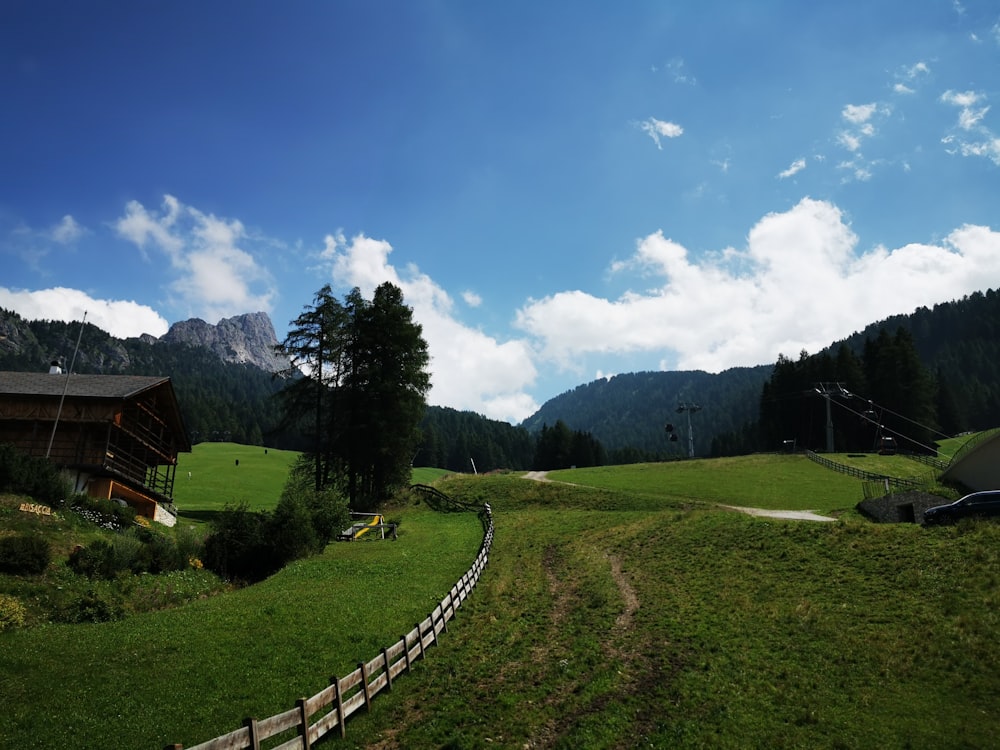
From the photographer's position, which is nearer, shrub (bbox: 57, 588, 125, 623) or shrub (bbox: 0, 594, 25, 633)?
shrub (bbox: 0, 594, 25, 633)

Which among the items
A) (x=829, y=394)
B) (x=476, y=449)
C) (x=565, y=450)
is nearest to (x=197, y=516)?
(x=829, y=394)

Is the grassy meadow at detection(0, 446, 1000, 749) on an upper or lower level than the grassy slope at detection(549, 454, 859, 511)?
lower

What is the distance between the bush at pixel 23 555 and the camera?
20.4m

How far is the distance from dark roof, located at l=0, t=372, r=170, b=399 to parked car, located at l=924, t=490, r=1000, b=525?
4678 cm

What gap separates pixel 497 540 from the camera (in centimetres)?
3641

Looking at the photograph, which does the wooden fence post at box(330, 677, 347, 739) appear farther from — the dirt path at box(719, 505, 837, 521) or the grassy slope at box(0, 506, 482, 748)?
the dirt path at box(719, 505, 837, 521)

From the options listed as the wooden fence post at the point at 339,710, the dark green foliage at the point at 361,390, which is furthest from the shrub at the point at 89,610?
the dark green foliage at the point at 361,390

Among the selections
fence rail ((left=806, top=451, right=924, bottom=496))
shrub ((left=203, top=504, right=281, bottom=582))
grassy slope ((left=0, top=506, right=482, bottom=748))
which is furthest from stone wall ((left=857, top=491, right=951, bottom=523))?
shrub ((left=203, top=504, right=281, bottom=582))

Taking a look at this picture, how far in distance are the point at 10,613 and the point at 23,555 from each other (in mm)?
4595

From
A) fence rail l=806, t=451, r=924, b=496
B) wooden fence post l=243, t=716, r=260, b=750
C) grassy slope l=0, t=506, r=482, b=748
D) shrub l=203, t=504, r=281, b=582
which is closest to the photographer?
wooden fence post l=243, t=716, r=260, b=750

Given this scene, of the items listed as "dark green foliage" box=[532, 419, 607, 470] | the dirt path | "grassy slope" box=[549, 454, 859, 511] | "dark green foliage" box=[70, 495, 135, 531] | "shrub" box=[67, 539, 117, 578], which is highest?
"dark green foliage" box=[532, 419, 607, 470]

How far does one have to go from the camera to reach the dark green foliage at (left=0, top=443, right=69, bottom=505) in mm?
27250

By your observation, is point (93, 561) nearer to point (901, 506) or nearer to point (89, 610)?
point (89, 610)

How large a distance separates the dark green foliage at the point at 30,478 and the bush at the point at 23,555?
286 inches
